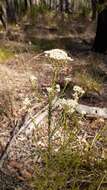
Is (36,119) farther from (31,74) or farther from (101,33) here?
(101,33)

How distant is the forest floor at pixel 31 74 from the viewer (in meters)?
4.27

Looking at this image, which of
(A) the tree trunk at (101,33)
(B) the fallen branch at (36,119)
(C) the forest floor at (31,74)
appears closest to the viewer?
(C) the forest floor at (31,74)

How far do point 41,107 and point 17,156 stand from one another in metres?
1.07

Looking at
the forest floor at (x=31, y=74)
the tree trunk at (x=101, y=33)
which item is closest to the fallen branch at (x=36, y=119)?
the forest floor at (x=31, y=74)

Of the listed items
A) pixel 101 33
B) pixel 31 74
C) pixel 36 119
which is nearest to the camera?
pixel 36 119

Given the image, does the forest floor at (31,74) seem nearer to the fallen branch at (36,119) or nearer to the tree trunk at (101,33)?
the fallen branch at (36,119)

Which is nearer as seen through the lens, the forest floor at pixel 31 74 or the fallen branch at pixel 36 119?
the forest floor at pixel 31 74

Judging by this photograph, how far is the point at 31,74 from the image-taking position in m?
6.57

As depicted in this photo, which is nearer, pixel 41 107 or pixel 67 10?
pixel 41 107

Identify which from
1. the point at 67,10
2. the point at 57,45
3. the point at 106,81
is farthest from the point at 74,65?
the point at 67,10

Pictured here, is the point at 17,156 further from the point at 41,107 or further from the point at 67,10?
the point at 67,10

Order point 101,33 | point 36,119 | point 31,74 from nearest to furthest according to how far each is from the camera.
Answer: point 36,119 → point 31,74 → point 101,33

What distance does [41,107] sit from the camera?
5.28m

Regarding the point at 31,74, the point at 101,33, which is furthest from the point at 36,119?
the point at 101,33
